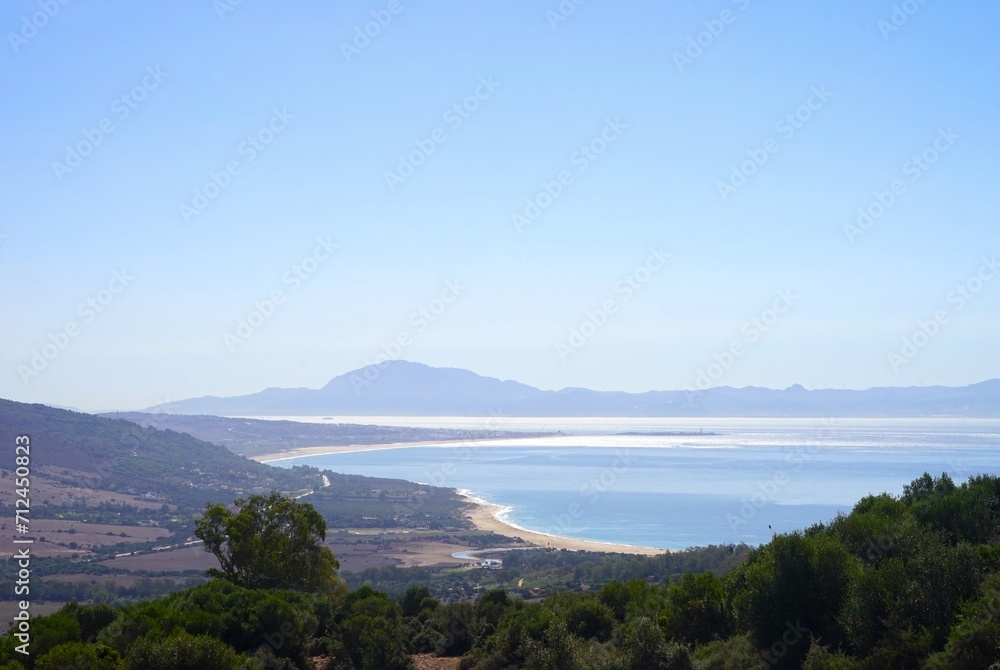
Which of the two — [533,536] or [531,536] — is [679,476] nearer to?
[533,536]

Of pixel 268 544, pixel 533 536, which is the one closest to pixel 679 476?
pixel 533 536

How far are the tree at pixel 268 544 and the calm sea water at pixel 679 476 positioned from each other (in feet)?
135

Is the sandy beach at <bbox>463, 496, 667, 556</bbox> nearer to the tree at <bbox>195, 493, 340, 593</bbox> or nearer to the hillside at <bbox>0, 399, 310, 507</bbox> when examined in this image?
the hillside at <bbox>0, 399, 310, 507</bbox>

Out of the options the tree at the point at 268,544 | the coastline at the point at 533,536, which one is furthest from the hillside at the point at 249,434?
the tree at the point at 268,544

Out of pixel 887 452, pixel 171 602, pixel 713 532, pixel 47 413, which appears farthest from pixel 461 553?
pixel 887 452

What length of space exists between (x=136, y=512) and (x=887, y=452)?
10587 centimetres

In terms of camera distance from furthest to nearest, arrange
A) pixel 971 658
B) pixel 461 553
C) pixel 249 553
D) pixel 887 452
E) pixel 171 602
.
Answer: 1. pixel 887 452
2. pixel 461 553
3. pixel 249 553
4. pixel 171 602
5. pixel 971 658

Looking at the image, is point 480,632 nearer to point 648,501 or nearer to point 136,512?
point 136,512

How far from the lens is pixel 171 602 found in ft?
54.8

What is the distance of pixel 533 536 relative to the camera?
6316 centimetres

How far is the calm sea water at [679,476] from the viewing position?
226 ft

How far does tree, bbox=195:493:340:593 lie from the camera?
66.7 ft

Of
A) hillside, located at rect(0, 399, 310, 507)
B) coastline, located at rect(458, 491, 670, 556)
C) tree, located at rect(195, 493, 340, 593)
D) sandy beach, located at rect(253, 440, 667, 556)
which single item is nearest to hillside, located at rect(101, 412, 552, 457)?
hillside, located at rect(0, 399, 310, 507)

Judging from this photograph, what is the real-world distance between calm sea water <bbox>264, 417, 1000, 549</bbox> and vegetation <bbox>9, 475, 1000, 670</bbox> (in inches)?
1674
